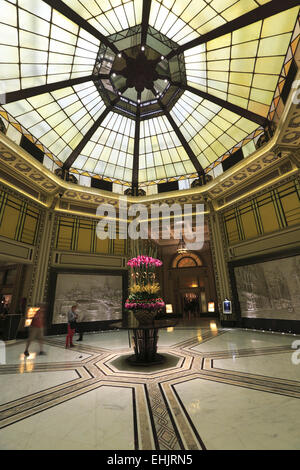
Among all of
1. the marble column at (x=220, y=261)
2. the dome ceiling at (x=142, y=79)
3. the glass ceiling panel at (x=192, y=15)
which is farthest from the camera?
the marble column at (x=220, y=261)

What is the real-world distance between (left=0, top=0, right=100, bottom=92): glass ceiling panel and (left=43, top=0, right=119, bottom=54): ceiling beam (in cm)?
29

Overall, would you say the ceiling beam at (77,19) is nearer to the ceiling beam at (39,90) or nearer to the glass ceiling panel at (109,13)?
the glass ceiling panel at (109,13)

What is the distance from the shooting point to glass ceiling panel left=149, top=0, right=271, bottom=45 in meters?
5.70

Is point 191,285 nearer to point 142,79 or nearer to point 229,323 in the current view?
point 229,323

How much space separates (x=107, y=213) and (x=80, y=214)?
4.76 feet

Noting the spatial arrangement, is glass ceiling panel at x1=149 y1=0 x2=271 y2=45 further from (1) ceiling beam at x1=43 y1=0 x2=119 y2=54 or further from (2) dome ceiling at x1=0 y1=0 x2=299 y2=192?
(1) ceiling beam at x1=43 y1=0 x2=119 y2=54

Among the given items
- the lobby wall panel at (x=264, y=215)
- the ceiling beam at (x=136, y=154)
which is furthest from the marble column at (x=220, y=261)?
the ceiling beam at (x=136, y=154)

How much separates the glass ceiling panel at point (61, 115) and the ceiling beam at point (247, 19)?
170 inches

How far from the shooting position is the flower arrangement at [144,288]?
4461 millimetres

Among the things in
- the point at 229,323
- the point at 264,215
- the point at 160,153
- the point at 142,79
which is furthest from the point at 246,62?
the point at 229,323

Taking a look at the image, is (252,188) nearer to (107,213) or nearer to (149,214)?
(149,214)

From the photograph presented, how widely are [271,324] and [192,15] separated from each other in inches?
434

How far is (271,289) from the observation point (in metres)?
7.77
